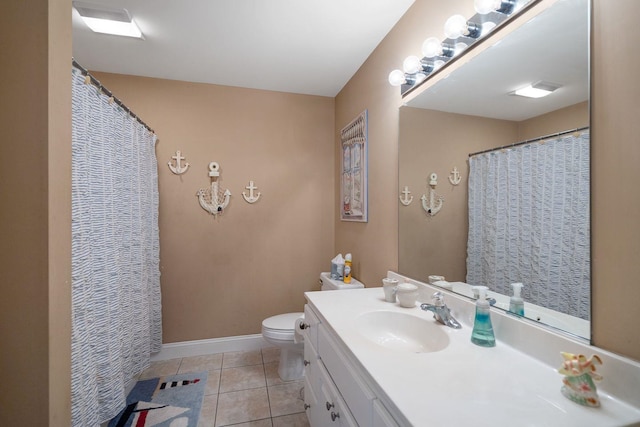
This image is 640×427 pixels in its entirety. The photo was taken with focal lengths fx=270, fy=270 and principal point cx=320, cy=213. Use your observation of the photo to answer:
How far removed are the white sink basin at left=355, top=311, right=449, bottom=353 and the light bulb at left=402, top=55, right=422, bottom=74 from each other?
4.03 feet

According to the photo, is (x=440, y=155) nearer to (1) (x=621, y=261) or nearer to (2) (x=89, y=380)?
(1) (x=621, y=261)

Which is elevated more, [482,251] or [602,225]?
[602,225]

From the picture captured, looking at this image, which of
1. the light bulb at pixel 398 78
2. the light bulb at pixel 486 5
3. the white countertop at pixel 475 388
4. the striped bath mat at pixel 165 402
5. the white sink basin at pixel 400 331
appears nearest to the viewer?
the white countertop at pixel 475 388

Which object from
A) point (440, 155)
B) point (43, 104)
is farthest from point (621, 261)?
point (43, 104)

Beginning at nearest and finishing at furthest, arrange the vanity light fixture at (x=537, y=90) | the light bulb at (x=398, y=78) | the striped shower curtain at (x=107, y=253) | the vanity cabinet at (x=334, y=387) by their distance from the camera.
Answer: the vanity cabinet at (x=334, y=387)
the vanity light fixture at (x=537, y=90)
the striped shower curtain at (x=107, y=253)
the light bulb at (x=398, y=78)

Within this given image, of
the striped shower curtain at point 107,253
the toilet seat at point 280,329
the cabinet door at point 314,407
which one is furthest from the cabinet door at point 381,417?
the toilet seat at point 280,329

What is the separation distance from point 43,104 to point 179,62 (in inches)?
63.7

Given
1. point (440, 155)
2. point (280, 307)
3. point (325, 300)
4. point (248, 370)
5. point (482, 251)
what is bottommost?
point (248, 370)

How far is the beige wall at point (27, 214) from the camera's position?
2.49 ft

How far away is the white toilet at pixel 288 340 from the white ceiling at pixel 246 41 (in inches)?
60.9

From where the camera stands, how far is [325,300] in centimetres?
137

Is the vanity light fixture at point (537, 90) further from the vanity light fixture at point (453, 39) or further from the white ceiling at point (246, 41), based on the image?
the white ceiling at point (246, 41)

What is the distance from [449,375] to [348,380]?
1.03ft

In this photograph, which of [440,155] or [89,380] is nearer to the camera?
[89,380]
